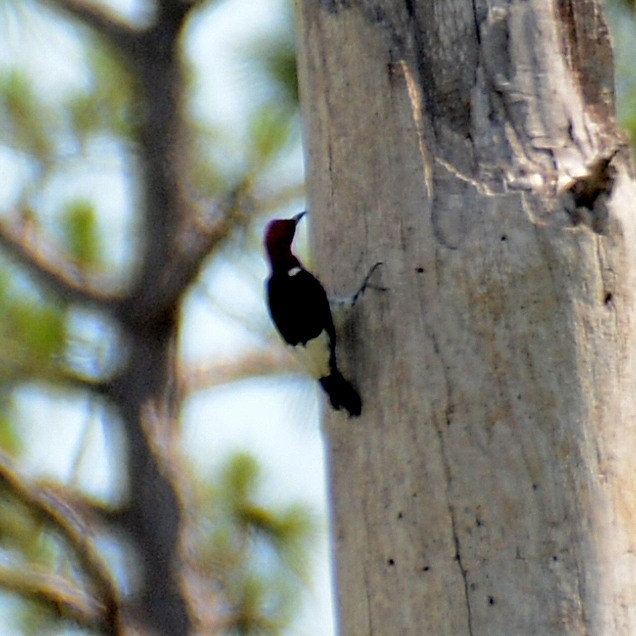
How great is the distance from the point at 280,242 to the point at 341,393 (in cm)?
74

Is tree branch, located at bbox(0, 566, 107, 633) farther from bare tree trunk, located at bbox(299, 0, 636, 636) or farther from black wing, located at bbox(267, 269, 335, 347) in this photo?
bare tree trunk, located at bbox(299, 0, 636, 636)

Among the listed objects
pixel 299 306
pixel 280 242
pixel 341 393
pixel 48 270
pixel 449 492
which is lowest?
pixel 449 492

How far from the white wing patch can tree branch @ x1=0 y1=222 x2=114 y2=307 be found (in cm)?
88

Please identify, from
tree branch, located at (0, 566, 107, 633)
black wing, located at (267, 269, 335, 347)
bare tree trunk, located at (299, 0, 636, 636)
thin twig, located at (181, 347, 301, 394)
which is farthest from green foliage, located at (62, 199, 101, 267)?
bare tree trunk, located at (299, 0, 636, 636)

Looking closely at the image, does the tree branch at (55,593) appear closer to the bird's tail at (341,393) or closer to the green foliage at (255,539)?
the green foliage at (255,539)

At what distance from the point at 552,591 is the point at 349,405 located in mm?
403

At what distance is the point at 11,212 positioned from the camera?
3.08m

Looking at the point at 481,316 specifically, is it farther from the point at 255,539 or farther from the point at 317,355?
the point at 255,539

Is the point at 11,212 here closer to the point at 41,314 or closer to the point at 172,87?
the point at 41,314

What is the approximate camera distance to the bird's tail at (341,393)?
66.1 inches

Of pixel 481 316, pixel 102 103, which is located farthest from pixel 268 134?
pixel 481 316

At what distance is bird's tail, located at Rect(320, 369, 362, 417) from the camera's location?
1.68 meters

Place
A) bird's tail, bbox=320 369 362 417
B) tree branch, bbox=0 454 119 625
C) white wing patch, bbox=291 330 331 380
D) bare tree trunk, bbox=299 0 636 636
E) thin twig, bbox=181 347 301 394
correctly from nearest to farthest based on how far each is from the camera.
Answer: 1. bare tree trunk, bbox=299 0 636 636
2. bird's tail, bbox=320 369 362 417
3. white wing patch, bbox=291 330 331 380
4. tree branch, bbox=0 454 119 625
5. thin twig, bbox=181 347 301 394

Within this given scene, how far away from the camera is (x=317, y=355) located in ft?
6.11
